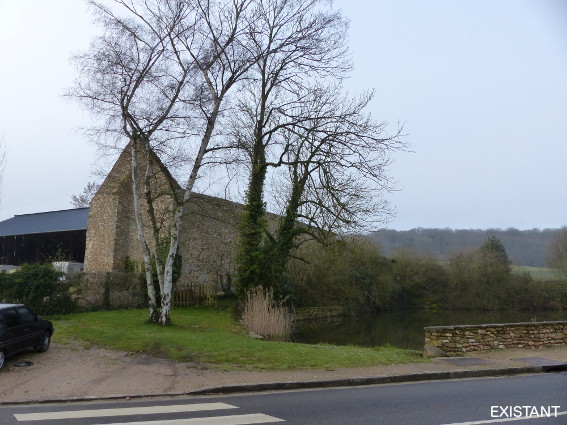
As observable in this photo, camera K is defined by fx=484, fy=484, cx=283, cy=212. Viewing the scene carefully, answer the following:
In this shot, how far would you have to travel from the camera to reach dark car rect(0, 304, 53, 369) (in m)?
10.6

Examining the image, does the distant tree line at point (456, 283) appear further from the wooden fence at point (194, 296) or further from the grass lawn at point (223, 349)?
the grass lawn at point (223, 349)

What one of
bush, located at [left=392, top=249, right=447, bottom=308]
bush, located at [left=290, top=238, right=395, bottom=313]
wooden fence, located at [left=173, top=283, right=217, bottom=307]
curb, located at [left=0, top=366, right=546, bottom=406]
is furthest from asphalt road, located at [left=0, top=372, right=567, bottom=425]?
bush, located at [left=392, top=249, right=447, bottom=308]

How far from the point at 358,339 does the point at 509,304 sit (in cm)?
2910

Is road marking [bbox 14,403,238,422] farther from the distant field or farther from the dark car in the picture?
the distant field

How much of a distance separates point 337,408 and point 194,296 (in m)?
19.0

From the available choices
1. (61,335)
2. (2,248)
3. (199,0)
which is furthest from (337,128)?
(2,248)

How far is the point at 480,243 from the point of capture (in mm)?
52844

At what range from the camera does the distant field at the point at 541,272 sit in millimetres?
47406

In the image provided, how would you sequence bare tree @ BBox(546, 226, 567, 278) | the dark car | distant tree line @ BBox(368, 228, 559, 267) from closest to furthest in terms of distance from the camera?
the dark car < bare tree @ BBox(546, 226, 567, 278) < distant tree line @ BBox(368, 228, 559, 267)

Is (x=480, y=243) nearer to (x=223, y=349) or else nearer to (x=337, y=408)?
(x=223, y=349)

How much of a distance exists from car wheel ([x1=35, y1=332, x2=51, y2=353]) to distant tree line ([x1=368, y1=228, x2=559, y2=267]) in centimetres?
3611

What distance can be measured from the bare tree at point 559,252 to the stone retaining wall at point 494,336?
35.7 meters

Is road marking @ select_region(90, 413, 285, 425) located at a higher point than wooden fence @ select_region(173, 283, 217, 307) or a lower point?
lower

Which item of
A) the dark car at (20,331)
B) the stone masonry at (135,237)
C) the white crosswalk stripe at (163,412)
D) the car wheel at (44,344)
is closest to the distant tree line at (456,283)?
the stone masonry at (135,237)
